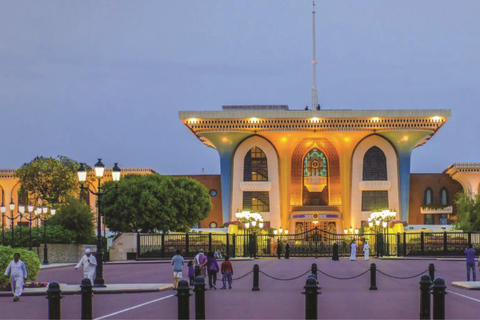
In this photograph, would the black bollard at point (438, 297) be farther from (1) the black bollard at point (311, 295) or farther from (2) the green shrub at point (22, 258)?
(2) the green shrub at point (22, 258)

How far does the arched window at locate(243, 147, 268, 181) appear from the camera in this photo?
95812 millimetres

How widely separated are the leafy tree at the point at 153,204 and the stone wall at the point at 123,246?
6.62 metres

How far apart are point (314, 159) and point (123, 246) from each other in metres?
42.6

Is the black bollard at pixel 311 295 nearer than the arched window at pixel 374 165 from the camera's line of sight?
Yes

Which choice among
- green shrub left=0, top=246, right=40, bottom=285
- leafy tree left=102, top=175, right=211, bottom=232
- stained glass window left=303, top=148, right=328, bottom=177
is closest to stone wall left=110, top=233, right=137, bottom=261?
leafy tree left=102, top=175, right=211, bottom=232

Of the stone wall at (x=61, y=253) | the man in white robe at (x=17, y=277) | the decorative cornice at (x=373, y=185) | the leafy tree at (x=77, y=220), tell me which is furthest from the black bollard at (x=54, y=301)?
the decorative cornice at (x=373, y=185)

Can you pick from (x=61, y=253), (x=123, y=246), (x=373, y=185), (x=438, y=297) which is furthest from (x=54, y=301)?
(x=373, y=185)

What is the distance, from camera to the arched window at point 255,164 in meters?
95.8

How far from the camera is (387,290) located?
25.2 metres

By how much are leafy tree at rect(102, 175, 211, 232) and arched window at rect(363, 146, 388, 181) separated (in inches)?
998

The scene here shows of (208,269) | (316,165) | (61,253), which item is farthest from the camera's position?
(316,165)

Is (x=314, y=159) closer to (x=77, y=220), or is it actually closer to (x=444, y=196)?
(x=444, y=196)

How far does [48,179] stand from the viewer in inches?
3004

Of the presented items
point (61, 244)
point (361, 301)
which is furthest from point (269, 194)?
point (361, 301)
